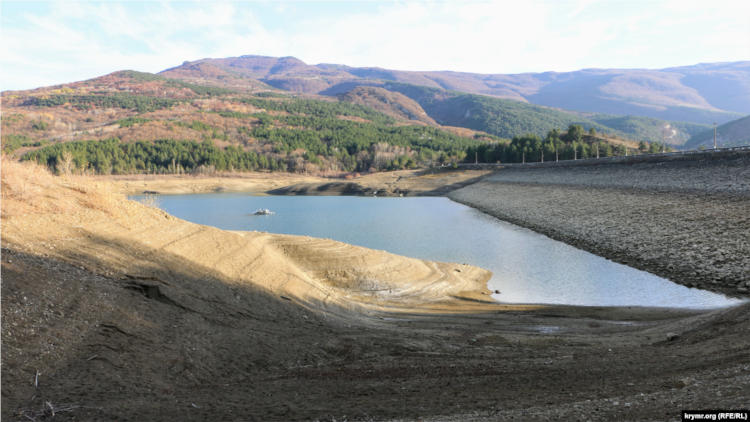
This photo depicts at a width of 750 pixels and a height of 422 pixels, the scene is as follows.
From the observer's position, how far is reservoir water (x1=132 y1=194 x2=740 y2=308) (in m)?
19.0

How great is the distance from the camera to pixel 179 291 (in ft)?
35.1

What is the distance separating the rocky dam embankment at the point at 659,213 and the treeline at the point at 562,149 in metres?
32.9

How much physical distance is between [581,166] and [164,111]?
171959 mm

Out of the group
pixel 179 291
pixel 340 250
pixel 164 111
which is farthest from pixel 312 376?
pixel 164 111

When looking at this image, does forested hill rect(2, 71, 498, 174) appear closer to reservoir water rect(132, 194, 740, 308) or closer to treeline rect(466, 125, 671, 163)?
treeline rect(466, 125, 671, 163)

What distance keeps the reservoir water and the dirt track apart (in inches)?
118

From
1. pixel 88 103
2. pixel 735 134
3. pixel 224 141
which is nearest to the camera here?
pixel 735 134

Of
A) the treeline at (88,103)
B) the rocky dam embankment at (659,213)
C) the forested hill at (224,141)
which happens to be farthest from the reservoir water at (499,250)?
the treeline at (88,103)

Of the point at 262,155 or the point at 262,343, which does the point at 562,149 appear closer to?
the point at 262,155

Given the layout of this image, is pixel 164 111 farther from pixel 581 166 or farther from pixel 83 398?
pixel 83 398

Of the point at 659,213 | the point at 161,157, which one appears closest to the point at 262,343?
the point at 659,213

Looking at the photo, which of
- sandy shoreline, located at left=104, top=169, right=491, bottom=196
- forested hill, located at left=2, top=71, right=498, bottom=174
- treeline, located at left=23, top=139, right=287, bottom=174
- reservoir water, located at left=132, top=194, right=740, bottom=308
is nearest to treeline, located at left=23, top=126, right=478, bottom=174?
treeline, located at left=23, top=139, right=287, bottom=174

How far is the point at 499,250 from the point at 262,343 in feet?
74.8

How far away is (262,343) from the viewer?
381 inches
